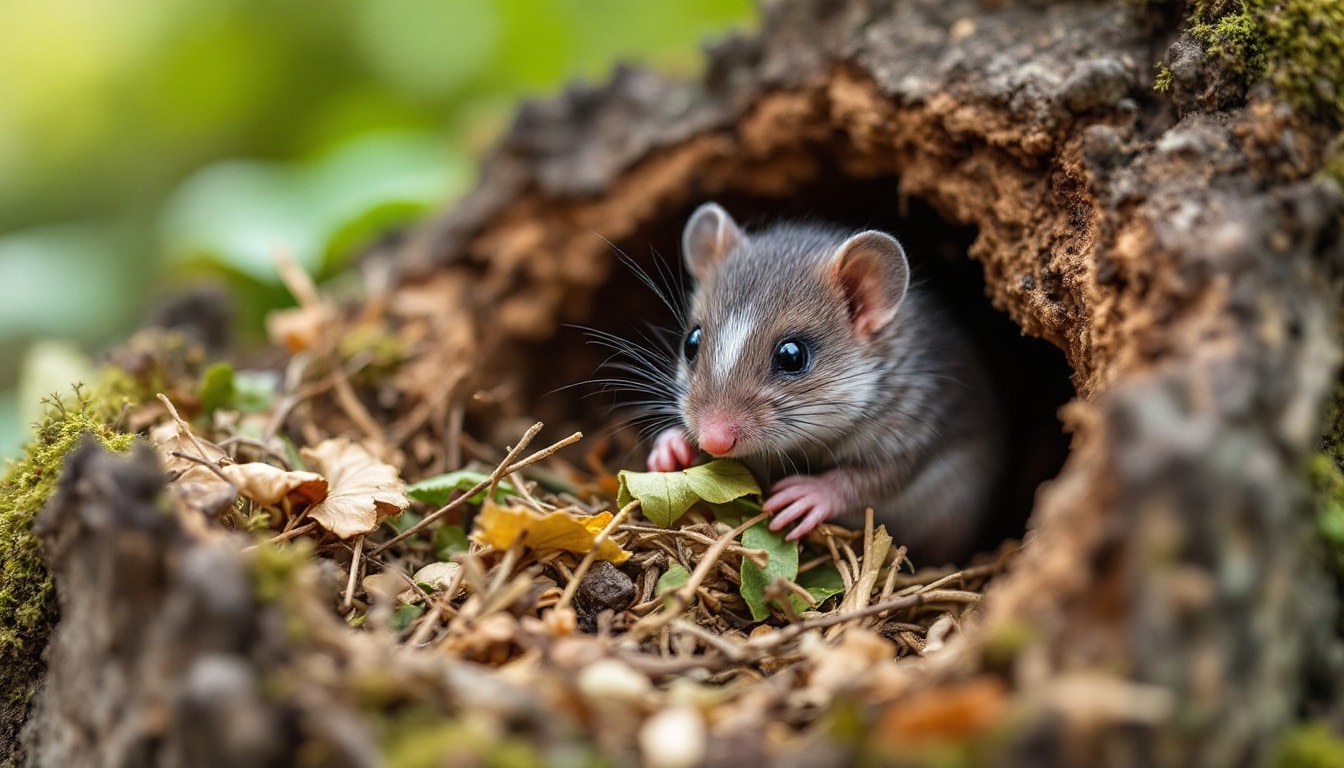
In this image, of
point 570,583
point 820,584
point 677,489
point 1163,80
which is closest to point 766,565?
point 820,584

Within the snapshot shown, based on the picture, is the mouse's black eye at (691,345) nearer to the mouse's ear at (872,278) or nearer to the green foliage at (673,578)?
the mouse's ear at (872,278)

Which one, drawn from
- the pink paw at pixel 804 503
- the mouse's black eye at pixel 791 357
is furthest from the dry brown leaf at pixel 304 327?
the pink paw at pixel 804 503

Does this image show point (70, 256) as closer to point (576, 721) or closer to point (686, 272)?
point (686, 272)

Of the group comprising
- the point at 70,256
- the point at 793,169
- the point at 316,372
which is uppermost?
the point at 70,256

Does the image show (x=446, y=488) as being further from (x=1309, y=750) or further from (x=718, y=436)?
(x=1309, y=750)

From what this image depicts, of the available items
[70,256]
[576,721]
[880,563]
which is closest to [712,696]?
[576,721]

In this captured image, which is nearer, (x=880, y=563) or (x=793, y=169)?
(x=880, y=563)

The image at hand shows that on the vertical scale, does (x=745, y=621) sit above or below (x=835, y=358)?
below

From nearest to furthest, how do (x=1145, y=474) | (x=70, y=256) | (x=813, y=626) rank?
(x=1145, y=474) → (x=813, y=626) → (x=70, y=256)
